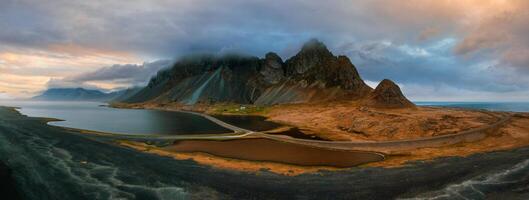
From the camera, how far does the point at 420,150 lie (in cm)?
7450

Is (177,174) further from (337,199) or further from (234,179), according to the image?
(337,199)

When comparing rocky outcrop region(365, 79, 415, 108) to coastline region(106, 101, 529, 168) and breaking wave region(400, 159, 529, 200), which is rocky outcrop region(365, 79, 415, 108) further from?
breaking wave region(400, 159, 529, 200)

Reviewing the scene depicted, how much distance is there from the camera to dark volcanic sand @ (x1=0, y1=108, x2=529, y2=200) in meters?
39.2

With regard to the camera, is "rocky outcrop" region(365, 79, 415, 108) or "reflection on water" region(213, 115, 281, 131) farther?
"rocky outcrop" region(365, 79, 415, 108)

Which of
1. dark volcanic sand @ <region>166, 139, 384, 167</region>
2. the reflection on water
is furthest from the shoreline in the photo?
the reflection on water

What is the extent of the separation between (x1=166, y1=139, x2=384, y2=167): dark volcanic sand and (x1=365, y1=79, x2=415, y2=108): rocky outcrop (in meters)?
108

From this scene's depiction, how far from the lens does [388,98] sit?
180m

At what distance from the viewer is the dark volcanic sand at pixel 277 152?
62534mm

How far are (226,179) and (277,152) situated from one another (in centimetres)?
2680

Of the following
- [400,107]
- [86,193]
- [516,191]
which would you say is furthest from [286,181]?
[400,107]

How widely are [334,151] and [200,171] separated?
111ft

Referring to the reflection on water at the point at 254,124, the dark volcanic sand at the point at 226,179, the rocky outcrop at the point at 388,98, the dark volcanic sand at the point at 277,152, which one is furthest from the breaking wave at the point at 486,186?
the rocky outcrop at the point at 388,98

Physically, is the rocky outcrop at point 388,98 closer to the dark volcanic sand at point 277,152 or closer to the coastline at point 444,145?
the coastline at point 444,145

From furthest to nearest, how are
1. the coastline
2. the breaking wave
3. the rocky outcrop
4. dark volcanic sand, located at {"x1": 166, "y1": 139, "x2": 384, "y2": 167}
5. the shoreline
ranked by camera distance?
the rocky outcrop → the coastline → dark volcanic sand, located at {"x1": 166, "y1": 139, "x2": 384, "y2": 167} → the shoreline → the breaking wave
